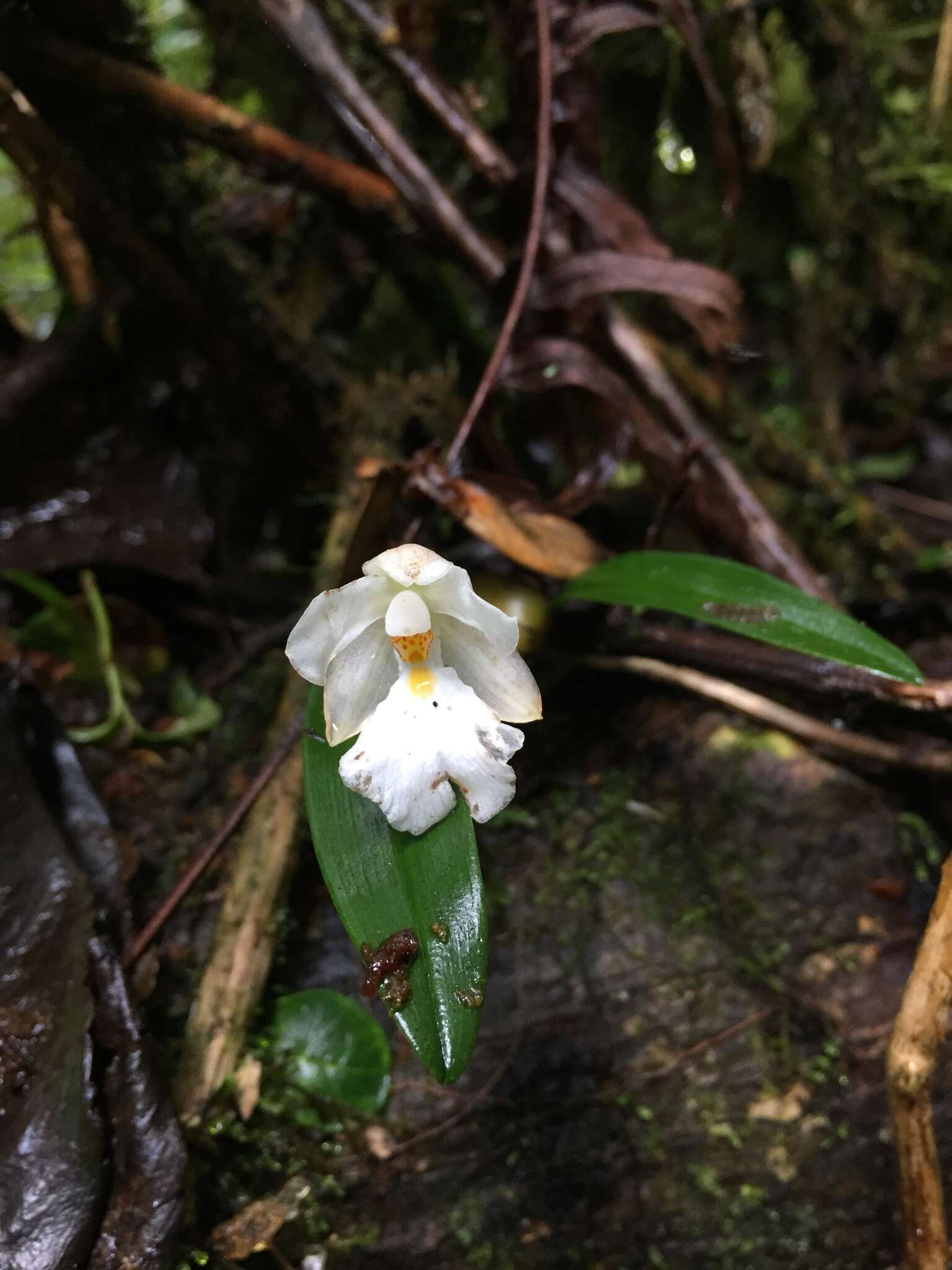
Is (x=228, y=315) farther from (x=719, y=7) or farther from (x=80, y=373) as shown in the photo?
(x=719, y=7)

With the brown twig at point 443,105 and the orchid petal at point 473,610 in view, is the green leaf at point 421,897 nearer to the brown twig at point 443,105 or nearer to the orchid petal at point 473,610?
the orchid petal at point 473,610

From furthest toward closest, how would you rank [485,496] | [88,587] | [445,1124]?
1. [88,587]
2. [485,496]
3. [445,1124]

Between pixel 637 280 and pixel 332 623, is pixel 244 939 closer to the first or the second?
pixel 332 623

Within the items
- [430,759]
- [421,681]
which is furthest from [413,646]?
[430,759]

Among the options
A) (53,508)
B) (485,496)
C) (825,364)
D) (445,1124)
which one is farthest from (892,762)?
(53,508)

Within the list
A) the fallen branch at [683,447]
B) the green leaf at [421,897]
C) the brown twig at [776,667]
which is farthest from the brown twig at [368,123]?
the green leaf at [421,897]

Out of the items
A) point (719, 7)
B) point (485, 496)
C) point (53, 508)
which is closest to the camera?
point (485, 496)
